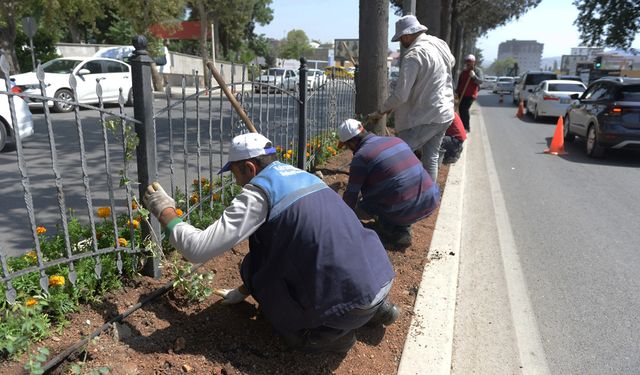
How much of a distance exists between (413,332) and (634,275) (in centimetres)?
245

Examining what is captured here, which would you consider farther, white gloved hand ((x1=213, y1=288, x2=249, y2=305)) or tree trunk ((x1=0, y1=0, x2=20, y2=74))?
tree trunk ((x1=0, y1=0, x2=20, y2=74))

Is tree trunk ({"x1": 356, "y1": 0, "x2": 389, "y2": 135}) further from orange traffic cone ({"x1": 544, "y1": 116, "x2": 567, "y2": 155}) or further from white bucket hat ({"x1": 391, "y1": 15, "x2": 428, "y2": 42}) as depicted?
orange traffic cone ({"x1": 544, "y1": 116, "x2": 567, "y2": 155})

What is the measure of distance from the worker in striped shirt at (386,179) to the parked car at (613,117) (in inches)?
271

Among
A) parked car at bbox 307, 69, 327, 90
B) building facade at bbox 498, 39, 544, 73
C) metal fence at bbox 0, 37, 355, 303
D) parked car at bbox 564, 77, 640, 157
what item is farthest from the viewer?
building facade at bbox 498, 39, 544, 73

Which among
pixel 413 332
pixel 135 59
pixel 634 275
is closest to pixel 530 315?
pixel 413 332

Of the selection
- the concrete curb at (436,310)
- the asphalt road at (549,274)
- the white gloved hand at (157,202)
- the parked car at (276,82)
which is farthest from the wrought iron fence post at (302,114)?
the white gloved hand at (157,202)

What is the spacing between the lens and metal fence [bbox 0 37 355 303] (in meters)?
2.51

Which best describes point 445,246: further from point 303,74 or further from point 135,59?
point 135,59

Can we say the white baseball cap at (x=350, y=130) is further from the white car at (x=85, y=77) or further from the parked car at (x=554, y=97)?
the parked car at (x=554, y=97)

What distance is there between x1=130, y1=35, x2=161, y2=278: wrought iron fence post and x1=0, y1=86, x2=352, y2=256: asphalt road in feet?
0.69

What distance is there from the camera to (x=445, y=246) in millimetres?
4543

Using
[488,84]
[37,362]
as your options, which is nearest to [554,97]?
[488,84]

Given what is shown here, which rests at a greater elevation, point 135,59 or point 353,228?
point 135,59

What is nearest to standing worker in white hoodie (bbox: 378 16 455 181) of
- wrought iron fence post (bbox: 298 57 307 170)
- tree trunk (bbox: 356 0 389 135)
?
wrought iron fence post (bbox: 298 57 307 170)
